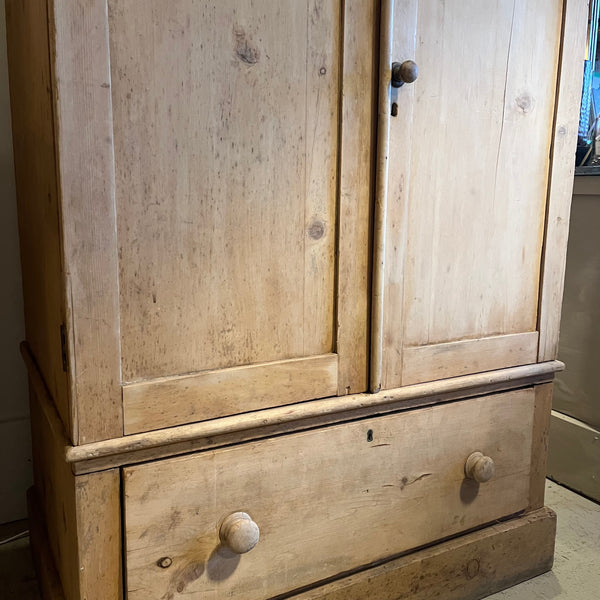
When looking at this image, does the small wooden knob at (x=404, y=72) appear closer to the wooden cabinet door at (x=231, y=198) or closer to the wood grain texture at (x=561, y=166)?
the wooden cabinet door at (x=231, y=198)

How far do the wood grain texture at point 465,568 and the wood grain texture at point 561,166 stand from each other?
371mm

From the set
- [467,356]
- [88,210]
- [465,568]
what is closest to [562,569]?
[465,568]

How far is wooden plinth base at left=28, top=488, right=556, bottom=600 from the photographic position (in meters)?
1.06

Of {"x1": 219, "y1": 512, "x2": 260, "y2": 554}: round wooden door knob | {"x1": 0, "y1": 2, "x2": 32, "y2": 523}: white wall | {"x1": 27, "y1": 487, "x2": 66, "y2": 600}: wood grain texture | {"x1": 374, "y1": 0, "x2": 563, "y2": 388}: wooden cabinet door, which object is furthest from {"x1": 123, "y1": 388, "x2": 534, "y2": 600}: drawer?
{"x1": 0, "y1": 2, "x2": 32, "y2": 523}: white wall

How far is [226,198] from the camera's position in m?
0.87

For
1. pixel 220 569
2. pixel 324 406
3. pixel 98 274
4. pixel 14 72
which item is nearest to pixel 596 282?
pixel 324 406

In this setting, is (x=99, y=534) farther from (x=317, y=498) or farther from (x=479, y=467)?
(x=479, y=467)

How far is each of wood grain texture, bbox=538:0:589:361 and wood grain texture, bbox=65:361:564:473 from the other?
10cm

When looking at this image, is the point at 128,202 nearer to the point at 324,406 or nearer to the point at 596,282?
the point at 324,406

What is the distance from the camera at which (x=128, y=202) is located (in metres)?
0.81

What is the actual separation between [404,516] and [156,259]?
66 cm

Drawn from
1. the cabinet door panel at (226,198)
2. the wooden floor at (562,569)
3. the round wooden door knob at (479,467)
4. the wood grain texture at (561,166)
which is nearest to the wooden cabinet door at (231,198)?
the cabinet door panel at (226,198)

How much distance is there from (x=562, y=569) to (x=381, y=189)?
0.95 meters

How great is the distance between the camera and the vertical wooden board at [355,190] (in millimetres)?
931
